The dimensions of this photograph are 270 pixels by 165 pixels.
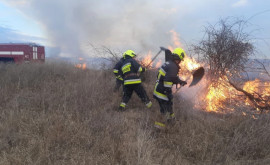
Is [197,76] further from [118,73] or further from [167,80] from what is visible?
[118,73]

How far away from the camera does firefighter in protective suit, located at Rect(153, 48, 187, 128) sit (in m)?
Result: 4.55

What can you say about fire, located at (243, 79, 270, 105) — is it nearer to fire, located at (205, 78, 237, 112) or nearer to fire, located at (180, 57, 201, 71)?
fire, located at (205, 78, 237, 112)

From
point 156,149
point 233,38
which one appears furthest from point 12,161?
point 233,38

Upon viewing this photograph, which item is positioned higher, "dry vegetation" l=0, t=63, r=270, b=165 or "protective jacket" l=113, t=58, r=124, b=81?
"protective jacket" l=113, t=58, r=124, b=81

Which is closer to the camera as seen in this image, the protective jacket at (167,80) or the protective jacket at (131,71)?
the protective jacket at (167,80)

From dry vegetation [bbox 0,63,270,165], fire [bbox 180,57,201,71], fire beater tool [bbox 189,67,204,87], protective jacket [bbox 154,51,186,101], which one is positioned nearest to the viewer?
dry vegetation [bbox 0,63,270,165]

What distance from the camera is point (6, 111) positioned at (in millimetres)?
4668

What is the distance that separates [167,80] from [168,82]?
5cm

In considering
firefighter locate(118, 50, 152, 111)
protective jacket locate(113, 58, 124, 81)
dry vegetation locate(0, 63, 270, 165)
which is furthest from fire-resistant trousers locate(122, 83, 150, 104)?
protective jacket locate(113, 58, 124, 81)

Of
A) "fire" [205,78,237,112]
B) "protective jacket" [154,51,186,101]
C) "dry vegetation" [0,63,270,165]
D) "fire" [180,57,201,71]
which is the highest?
"fire" [180,57,201,71]

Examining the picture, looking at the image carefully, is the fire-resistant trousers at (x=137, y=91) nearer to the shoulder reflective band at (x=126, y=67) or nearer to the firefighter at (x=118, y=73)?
the shoulder reflective band at (x=126, y=67)

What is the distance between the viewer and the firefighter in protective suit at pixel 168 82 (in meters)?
4.55

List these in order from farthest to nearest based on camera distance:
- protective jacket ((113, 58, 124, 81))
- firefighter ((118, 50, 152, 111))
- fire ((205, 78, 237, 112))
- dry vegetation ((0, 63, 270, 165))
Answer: protective jacket ((113, 58, 124, 81)) → fire ((205, 78, 237, 112)) → firefighter ((118, 50, 152, 111)) → dry vegetation ((0, 63, 270, 165))

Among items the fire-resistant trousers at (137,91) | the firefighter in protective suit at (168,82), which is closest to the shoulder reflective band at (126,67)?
the fire-resistant trousers at (137,91)
